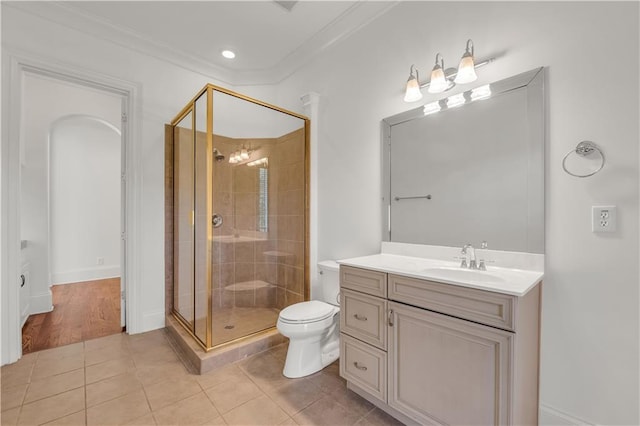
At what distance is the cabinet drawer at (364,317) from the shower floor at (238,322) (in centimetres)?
102

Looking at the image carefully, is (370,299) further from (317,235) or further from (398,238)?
(317,235)

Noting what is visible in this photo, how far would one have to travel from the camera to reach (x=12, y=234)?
6.82 ft

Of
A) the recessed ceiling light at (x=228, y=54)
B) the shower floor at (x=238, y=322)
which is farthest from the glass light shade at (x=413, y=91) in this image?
the shower floor at (x=238, y=322)

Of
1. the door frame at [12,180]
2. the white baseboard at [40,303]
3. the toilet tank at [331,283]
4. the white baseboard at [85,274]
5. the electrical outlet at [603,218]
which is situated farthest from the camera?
the white baseboard at [85,274]

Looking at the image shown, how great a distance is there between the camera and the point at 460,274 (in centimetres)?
156

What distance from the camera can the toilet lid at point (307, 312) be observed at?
1.91 metres

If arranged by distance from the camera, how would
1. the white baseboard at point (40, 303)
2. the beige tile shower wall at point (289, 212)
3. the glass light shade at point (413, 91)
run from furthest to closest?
the white baseboard at point (40, 303) < the beige tile shower wall at point (289, 212) < the glass light shade at point (413, 91)

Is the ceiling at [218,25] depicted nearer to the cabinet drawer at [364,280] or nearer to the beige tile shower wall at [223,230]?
the beige tile shower wall at [223,230]

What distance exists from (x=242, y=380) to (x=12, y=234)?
2002 millimetres

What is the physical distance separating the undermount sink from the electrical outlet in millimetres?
469

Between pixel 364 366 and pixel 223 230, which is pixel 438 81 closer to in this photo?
pixel 364 366

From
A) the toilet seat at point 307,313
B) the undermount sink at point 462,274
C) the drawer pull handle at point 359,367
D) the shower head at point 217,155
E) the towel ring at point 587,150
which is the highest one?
the shower head at point 217,155

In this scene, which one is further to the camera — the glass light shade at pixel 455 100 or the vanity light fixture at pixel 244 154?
the vanity light fixture at pixel 244 154

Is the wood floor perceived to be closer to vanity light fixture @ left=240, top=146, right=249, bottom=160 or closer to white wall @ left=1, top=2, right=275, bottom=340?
white wall @ left=1, top=2, right=275, bottom=340
